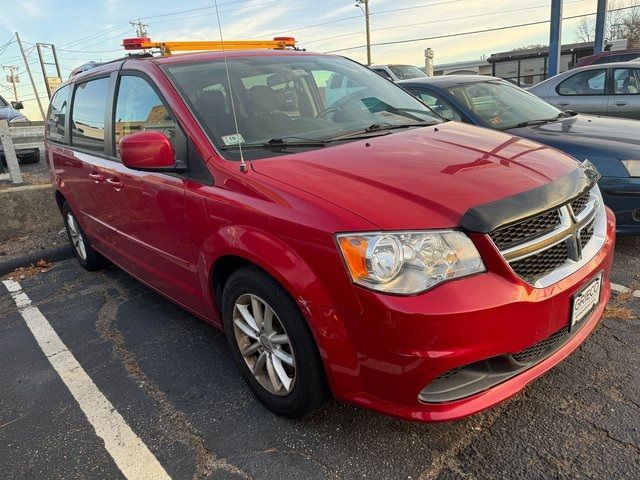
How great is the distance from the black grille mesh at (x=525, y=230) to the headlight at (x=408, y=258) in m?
0.12

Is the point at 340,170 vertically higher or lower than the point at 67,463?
higher

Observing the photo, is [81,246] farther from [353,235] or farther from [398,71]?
[398,71]

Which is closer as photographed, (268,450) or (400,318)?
(400,318)

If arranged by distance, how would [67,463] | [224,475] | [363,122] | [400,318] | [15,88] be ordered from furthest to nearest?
[15,88]
[363,122]
[67,463]
[224,475]
[400,318]

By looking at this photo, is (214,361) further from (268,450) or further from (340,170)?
(340,170)

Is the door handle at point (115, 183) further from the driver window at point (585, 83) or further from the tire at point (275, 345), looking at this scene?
the driver window at point (585, 83)

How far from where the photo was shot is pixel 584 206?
2.36 metres

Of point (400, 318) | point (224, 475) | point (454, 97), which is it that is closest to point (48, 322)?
point (224, 475)

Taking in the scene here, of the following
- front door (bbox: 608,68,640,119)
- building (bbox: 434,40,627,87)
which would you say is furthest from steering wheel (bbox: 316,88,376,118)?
building (bbox: 434,40,627,87)

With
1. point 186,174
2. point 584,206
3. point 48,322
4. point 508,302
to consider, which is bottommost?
point 48,322

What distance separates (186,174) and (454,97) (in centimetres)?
328

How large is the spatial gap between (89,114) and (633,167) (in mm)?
4191

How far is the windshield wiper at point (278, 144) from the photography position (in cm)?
256

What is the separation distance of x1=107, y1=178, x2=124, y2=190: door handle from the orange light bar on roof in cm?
99
